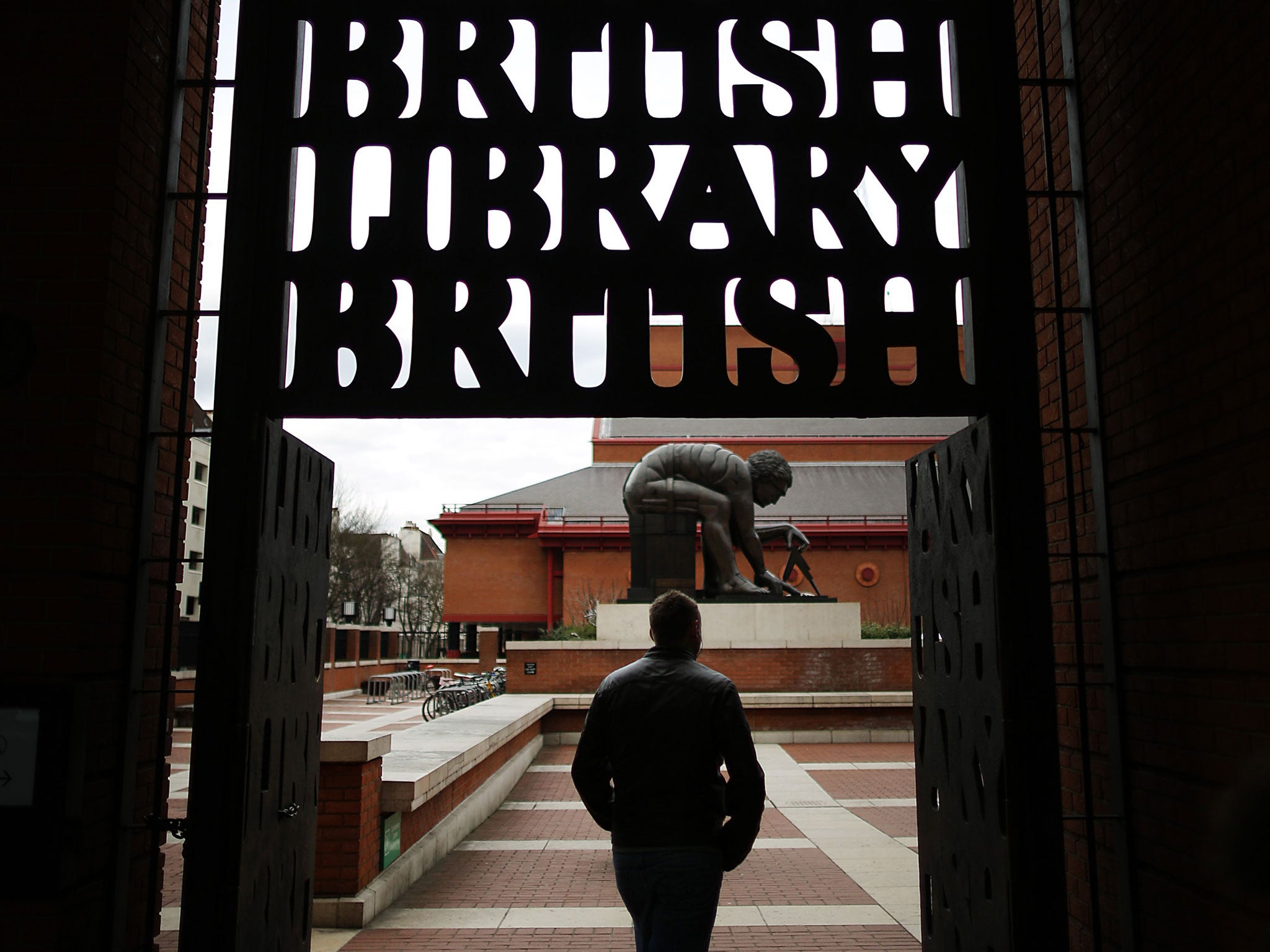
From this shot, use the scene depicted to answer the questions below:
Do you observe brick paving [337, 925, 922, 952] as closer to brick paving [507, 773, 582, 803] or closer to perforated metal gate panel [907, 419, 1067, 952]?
perforated metal gate panel [907, 419, 1067, 952]

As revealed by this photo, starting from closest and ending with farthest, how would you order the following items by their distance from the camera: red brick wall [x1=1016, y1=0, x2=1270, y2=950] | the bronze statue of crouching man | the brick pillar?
red brick wall [x1=1016, y1=0, x2=1270, y2=950] → the bronze statue of crouching man → the brick pillar

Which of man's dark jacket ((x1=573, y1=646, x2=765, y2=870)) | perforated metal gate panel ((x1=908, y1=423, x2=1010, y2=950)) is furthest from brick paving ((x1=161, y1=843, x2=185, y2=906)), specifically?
perforated metal gate panel ((x1=908, y1=423, x2=1010, y2=950))

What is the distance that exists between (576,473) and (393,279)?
40.1 meters

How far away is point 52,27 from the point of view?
371cm

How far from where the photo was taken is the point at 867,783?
40.0 ft

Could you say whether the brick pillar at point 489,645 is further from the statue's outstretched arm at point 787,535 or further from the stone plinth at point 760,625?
the statue's outstretched arm at point 787,535

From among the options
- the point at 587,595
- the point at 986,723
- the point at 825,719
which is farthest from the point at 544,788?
the point at 587,595

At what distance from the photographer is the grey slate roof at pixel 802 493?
1601 inches

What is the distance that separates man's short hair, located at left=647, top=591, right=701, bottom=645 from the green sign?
384 cm

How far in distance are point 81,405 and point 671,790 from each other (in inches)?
91.4

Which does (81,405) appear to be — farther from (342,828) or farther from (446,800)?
(446,800)

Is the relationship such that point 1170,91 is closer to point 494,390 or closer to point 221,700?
point 494,390

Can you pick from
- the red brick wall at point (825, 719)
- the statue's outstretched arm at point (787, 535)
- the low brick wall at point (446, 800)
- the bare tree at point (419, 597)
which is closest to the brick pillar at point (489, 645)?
the statue's outstretched arm at point (787, 535)

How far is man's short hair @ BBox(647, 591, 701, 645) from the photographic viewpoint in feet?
11.6
